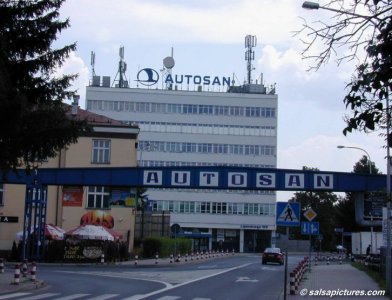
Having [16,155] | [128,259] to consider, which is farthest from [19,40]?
[128,259]

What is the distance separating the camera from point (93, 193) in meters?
56.5

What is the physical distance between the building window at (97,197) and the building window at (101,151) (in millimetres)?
2480

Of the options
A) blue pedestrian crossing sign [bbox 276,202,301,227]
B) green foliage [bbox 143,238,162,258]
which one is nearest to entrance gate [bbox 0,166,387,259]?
blue pedestrian crossing sign [bbox 276,202,301,227]

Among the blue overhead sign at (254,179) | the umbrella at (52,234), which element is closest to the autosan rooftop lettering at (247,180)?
the blue overhead sign at (254,179)

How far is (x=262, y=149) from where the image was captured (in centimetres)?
10081

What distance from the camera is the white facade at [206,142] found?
99750mm

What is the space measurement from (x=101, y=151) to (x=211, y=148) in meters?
44.9

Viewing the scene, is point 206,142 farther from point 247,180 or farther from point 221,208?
point 247,180

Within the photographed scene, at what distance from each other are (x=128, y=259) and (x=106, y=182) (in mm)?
14090

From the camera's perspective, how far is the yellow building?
53844 millimetres

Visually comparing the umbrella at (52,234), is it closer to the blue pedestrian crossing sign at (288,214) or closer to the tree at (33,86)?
the tree at (33,86)

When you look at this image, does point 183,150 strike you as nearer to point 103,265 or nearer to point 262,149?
point 262,149

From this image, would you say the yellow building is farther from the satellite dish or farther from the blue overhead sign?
the satellite dish

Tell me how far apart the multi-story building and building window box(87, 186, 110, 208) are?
4275 centimetres
